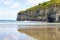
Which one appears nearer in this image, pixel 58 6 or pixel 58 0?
pixel 58 6

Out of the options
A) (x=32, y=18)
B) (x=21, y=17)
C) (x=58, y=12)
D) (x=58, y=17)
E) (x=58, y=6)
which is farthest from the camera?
(x=21, y=17)

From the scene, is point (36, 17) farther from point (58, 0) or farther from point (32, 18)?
point (58, 0)

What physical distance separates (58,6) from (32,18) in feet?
48.8

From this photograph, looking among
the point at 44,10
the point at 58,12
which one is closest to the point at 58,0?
the point at 44,10

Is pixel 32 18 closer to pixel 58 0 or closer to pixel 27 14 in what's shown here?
pixel 27 14

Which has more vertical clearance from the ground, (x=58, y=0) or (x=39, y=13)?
(x=58, y=0)

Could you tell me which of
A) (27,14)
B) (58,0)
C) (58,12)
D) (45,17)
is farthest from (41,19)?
(58,0)

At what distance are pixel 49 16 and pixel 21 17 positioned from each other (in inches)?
891

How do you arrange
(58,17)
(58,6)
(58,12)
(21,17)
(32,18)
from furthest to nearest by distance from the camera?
(21,17) → (32,18) → (58,6) → (58,12) → (58,17)

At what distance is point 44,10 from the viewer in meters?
82.7

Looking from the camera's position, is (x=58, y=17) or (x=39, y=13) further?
(x=39, y=13)

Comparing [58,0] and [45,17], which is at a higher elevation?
[58,0]

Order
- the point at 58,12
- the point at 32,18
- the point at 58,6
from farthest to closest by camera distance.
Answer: the point at 32,18, the point at 58,6, the point at 58,12

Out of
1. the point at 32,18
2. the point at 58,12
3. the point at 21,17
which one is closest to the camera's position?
the point at 58,12
